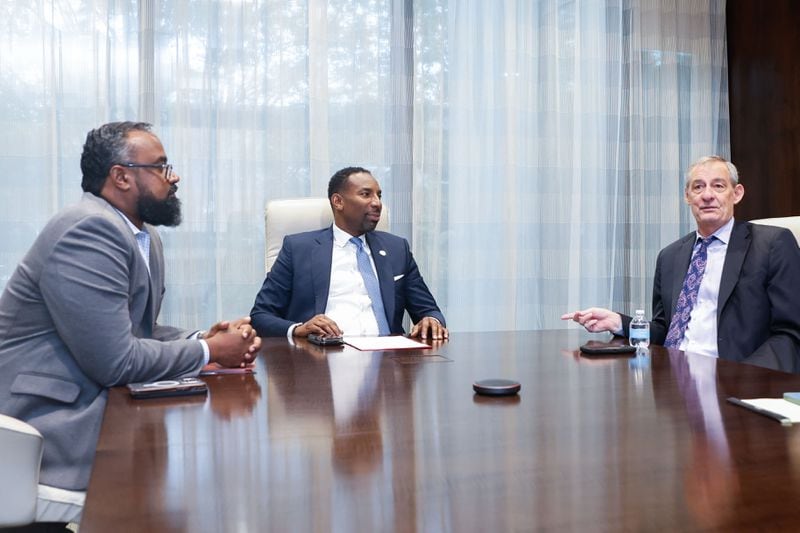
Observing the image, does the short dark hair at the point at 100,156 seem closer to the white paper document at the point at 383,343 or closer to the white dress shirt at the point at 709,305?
the white paper document at the point at 383,343

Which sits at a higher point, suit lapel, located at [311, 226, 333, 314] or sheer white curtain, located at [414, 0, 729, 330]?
sheer white curtain, located at [414, 0, 729, 330]

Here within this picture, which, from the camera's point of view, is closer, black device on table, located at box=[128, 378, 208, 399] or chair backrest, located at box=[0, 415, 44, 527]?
chair backrest, located at box=[0, 415, 44, 527]

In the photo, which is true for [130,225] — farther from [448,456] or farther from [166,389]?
[448,456]

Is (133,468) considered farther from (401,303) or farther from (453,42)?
(453,42)

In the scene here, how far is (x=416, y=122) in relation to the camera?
4.02 meters

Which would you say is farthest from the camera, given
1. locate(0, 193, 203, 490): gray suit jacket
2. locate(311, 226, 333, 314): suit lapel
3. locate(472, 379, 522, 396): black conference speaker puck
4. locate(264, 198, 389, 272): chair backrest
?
locate(264, 198, 389, 272): chair backrest

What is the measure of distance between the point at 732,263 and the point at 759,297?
0.48ft

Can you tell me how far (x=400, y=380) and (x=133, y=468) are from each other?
0.77 meters

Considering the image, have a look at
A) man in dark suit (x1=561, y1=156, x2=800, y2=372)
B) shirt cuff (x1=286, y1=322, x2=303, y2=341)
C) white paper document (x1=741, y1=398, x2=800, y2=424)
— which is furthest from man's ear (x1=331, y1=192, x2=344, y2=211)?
white paper document (x1=741, y1=398, x2=800, y2=424)

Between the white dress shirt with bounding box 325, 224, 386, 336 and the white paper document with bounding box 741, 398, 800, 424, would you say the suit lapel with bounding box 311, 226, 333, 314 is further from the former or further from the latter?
the white paper document with bounding box 741, 398, 800, 424

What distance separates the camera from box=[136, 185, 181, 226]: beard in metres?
2.05

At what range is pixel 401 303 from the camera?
10.7 ft

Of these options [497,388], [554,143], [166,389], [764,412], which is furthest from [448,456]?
[554,143]

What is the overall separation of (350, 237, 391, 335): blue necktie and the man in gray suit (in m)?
1.34
